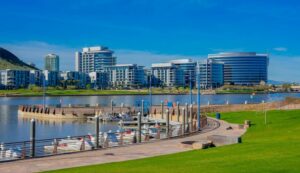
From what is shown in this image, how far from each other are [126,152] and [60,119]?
74.2 m

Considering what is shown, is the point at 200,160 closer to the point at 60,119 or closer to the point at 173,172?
the point at 173,172

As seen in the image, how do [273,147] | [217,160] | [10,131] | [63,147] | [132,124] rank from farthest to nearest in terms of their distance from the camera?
[132,124] < [10,131] < [63,147] < [273,147] < [217,160]

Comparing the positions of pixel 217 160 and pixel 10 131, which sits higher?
pixel 217 160

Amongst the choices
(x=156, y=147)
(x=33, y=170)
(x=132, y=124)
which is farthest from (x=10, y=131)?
(x=33, y=170)

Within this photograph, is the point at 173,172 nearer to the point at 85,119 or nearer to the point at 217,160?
the point at 217,160

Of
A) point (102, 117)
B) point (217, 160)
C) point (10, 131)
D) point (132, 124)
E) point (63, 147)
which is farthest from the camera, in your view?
point (102, 117)

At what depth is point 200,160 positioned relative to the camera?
63.0 ft

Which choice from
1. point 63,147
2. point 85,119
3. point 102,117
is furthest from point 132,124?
point 63,147

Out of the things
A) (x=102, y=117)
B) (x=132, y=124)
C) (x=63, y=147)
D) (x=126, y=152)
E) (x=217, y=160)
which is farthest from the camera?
(x=102, y=117)

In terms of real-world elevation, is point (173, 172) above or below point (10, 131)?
above

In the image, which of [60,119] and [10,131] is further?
[60,119]

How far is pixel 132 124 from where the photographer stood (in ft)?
273

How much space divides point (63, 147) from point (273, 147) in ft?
75.6

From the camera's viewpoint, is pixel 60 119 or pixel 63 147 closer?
pixel 63 147
